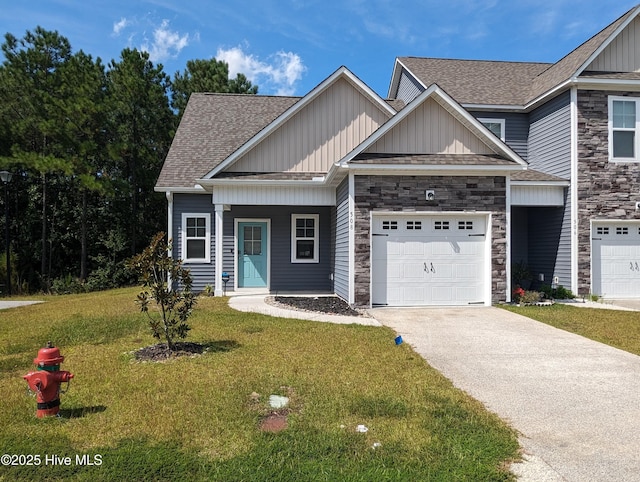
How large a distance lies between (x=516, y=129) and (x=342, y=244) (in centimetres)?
783

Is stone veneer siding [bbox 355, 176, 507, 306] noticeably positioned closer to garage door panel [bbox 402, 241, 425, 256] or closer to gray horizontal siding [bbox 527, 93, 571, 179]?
garage door panel [bbox 402, 241, 425, 256]

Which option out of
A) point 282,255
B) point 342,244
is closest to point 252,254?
point 282,255

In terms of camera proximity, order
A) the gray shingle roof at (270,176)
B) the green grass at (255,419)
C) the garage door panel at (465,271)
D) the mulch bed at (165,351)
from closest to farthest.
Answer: the green grass at (255,419), the mulch bed at (165,351), the garage door panel at (465,271), the gray shingle roof at (270,176)

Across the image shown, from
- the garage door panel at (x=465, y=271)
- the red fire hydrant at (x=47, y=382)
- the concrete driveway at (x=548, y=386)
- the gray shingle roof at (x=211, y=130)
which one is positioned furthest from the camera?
the gray shingle roof at (x=211, y=130)

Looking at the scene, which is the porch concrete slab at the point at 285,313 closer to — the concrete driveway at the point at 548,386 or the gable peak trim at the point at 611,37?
the concrete driveway at the point at 548,386

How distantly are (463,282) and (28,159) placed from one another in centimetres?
1896

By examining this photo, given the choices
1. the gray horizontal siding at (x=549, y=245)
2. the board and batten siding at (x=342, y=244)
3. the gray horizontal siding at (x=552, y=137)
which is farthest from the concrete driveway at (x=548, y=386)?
the gray horizontal siding at (x=552, y=137)

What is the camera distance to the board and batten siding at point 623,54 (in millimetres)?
13203

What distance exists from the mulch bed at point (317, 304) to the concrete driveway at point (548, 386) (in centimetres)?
133

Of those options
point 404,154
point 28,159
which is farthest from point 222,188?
point 28,159

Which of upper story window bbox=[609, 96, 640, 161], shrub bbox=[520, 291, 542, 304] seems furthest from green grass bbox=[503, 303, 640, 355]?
upper story window bbox=[609, 96, 640, 161]

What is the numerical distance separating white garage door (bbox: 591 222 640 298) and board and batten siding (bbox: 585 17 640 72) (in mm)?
4586

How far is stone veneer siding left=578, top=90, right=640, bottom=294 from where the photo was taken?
42.2 feet

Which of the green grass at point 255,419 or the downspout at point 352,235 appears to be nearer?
the green grass at point 255,419
